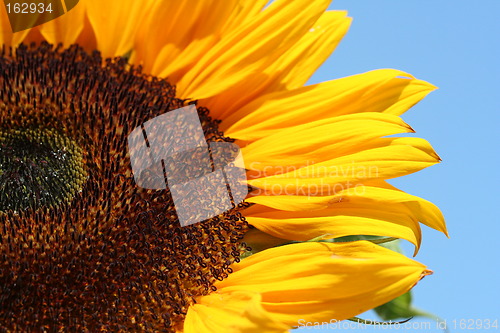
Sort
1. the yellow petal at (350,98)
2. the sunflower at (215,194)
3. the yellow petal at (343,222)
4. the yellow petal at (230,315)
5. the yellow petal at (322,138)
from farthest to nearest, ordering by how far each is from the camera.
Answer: the yellow petal at (350,98), the yellow petal at (322,138), the yellow petal at (343,222), the sunflower at (215,194), the yellow petal at (230,315)

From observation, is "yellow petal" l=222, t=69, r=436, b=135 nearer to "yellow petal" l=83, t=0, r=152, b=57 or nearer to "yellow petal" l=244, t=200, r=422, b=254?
"yellow petal" l=244, t=200, r=422, b=254

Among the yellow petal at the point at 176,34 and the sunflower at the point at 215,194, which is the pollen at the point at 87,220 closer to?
the sunflower at the point at 215,194

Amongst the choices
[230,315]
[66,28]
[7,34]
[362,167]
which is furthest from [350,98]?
[7,34]

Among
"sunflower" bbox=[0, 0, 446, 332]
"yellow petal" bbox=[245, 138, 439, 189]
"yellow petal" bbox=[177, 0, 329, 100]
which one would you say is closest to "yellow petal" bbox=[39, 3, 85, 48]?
"sunflower" bbox=[0, 0, 446, 332]

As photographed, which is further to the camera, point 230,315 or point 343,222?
point 343,222

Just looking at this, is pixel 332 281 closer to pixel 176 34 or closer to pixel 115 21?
pixel 176 34

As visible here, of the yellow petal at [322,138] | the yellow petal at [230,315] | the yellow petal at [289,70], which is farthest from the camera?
the yellow petal at [289,70]

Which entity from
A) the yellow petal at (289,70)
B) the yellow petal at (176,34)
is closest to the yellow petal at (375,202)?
Result: the yellow petal at (289,70)
